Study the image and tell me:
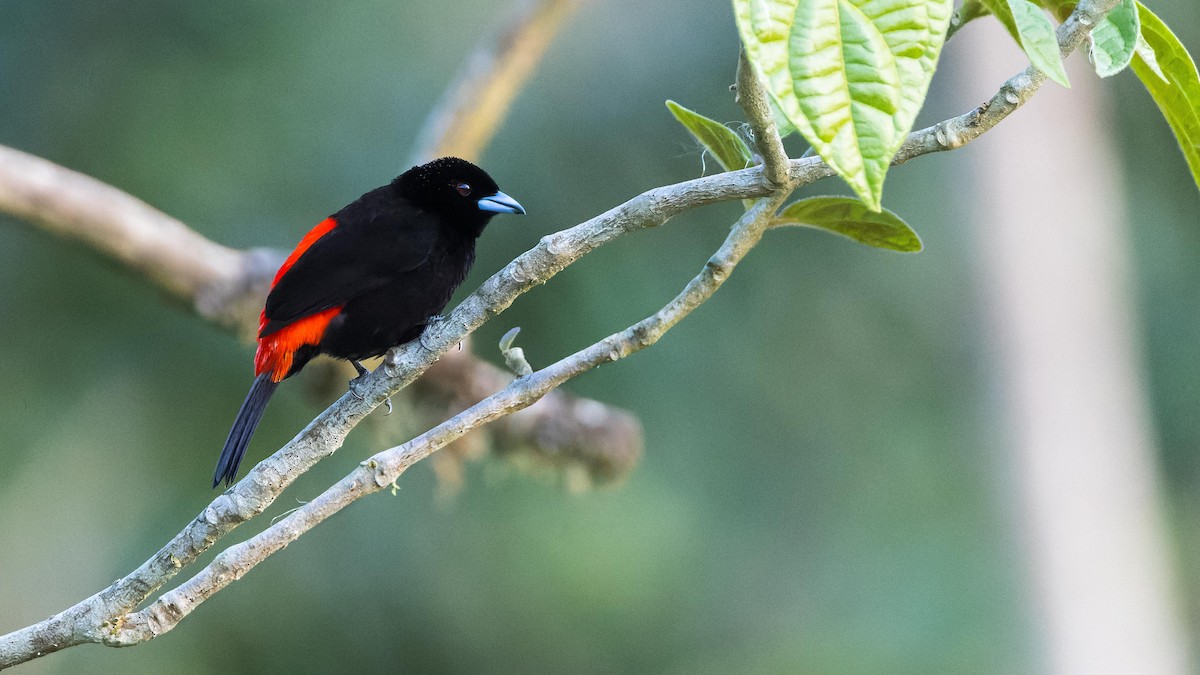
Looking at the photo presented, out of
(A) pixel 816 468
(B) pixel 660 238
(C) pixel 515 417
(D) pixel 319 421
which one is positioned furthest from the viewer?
(A) pixel 816 468

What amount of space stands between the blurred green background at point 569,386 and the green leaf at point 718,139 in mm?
4730

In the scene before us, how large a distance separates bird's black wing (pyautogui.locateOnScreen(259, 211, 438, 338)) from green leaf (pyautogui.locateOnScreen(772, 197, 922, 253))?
4.16 ft

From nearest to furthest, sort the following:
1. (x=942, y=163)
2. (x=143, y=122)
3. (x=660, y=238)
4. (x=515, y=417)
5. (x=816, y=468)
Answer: (x=515, y=417), (x=143, y=122), (x=660, y=238), (x=942, y=163), (x=816, y=468)

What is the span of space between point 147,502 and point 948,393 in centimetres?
648

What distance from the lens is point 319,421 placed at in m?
1.69

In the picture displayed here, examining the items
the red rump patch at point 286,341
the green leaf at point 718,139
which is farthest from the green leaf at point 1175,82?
the red rump patch at point 286,341

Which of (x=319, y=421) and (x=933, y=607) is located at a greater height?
(x=319, y=421)

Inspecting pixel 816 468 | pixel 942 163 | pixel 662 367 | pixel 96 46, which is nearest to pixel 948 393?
pixel 816 468

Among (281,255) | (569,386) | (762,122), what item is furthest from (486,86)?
(762,122)

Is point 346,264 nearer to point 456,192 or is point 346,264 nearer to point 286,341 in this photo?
point 286,341

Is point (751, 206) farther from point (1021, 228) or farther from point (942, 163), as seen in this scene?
point (942, 163)

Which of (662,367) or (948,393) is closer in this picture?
(662,367)

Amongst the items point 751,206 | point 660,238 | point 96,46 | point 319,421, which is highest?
point 96,46

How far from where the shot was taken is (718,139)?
1.71 m
